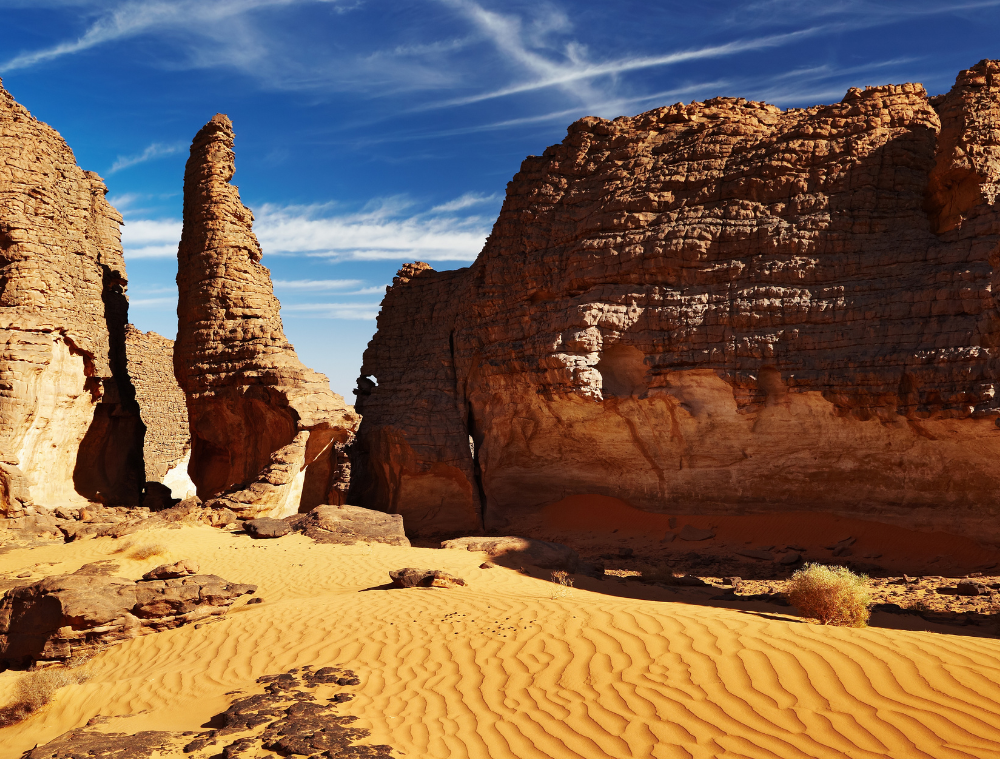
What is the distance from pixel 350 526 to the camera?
16453 mm

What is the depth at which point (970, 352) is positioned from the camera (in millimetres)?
13766

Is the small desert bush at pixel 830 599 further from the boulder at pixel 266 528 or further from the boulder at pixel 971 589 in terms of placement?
the boulder at pixel 266 528

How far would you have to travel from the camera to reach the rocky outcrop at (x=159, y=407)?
28.6 metres

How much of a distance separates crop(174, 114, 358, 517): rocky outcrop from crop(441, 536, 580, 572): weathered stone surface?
18.6 feet

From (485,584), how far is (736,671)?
247 inches

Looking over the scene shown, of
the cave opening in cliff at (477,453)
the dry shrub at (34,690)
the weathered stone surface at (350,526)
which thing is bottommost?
the dry shrub at (34,690)

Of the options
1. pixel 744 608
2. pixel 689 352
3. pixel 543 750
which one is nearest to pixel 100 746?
pixel 543 750

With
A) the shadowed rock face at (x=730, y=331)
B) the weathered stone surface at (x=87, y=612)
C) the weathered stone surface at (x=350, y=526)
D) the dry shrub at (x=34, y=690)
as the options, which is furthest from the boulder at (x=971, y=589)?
the dry shrub at (x=34, y=690)

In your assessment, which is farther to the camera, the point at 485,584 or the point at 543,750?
the point at 485,584

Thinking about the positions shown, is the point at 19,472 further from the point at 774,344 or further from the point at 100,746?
the point at 774,344

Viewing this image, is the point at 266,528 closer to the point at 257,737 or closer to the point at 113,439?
the point at 113,439

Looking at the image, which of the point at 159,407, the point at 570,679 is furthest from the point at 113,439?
the point at 570,679

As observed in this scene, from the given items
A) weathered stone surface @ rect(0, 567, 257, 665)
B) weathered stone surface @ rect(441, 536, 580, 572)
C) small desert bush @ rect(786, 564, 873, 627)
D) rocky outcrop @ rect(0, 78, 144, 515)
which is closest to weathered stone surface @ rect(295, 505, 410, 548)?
weathered stone surface @ rect(441, 536, 580, 572)

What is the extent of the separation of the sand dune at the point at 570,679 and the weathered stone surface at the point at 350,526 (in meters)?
5.21
